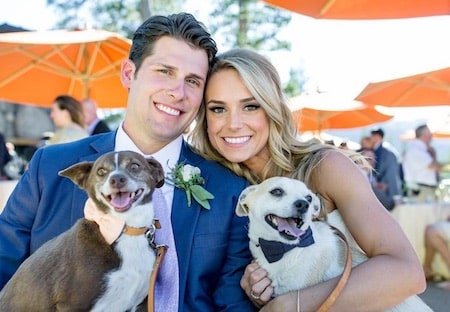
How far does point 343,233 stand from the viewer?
3006mm

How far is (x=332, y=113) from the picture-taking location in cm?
1372

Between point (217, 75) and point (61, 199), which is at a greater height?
point (217, 75)

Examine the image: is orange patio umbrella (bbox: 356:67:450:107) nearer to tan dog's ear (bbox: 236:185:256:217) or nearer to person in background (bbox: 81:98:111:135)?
person in background (bbox: 81:98:111:135)

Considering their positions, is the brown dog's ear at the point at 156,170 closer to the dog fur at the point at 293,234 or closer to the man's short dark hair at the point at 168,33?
the dog fur at the point at 293,234

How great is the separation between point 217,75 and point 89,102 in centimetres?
513

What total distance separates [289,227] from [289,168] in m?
0.42

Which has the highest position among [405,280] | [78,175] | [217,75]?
[217,75]

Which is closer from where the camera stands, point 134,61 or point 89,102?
point 134,61

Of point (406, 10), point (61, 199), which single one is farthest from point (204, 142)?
point (406, 10)

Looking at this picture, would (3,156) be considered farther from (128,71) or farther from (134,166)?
(134,166)

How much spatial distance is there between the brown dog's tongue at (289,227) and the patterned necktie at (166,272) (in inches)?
25.5

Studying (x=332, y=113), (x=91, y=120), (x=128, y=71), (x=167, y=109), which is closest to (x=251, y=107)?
(x=167, y=109)

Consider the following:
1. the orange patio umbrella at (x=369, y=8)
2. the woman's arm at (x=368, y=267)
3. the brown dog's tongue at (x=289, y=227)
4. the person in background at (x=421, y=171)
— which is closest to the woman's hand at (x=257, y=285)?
the woman's arm at (x=368, y=267)

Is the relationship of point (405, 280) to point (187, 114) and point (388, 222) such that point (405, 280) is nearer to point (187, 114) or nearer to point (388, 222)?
point (388, 222)
